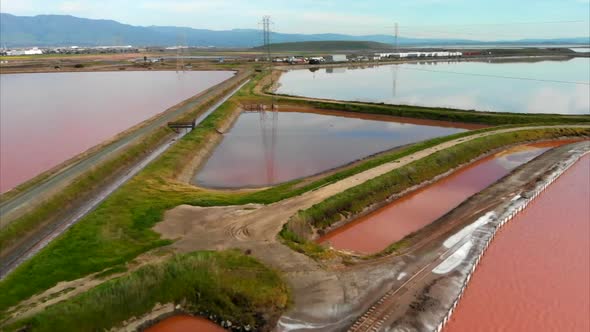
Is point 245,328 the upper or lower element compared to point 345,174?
lower

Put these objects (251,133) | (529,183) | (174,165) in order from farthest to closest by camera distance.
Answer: (251,133) < (174,165) < (529,183)

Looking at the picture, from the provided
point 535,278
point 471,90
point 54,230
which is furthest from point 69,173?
point 471,90

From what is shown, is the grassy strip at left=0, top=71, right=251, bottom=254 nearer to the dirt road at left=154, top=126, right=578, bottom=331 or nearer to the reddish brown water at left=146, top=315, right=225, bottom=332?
the dirt road at left=154, top=126, right=578, bottom=331

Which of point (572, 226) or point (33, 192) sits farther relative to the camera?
point (33, 192)

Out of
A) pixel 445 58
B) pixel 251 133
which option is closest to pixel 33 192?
pixel 251 133

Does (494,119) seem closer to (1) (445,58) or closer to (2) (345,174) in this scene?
(2) (345,174)

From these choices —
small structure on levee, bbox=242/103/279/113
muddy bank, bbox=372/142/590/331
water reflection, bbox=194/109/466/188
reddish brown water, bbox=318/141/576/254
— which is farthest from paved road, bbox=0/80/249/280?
small structure on levee, bbox=242/103/279/113
